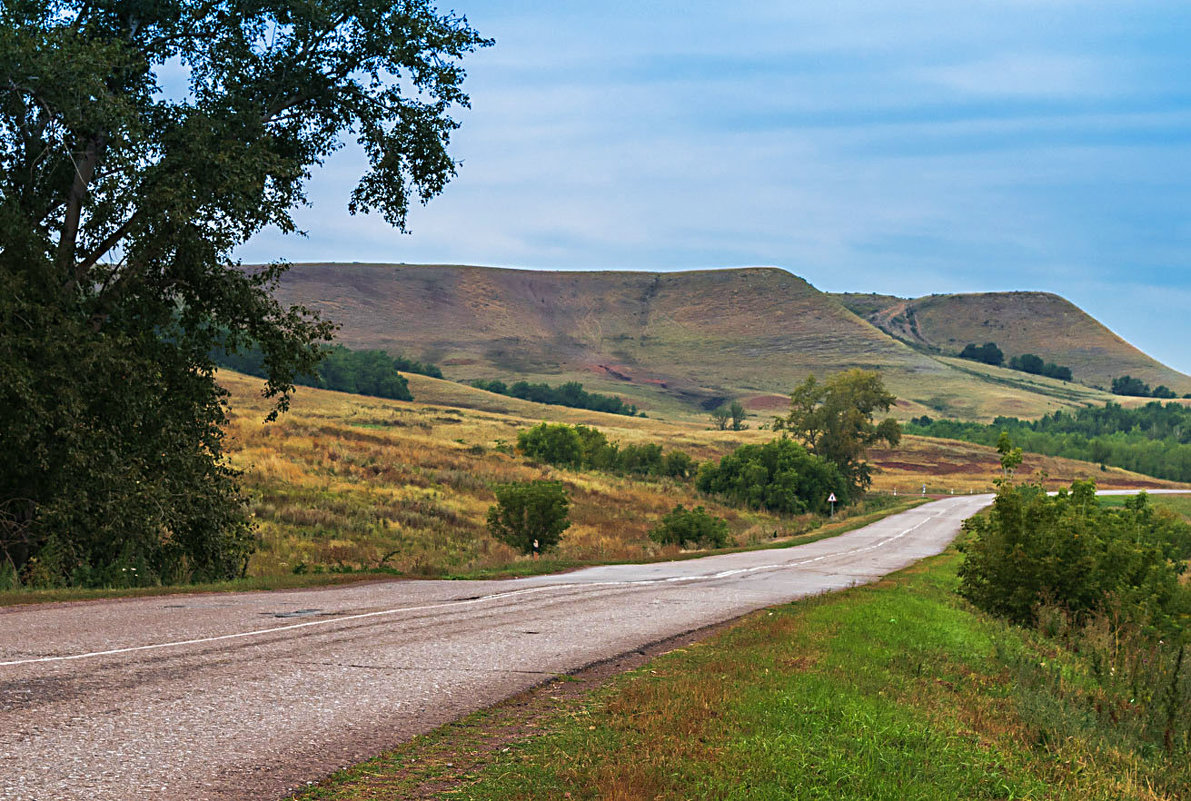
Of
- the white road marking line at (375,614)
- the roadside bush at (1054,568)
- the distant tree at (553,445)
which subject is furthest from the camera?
the distant tree at (553,445)

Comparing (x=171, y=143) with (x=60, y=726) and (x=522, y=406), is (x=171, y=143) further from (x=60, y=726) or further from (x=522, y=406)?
(x=522, y=406)

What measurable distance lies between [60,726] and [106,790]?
1.40 m

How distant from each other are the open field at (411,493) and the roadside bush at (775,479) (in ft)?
8.97

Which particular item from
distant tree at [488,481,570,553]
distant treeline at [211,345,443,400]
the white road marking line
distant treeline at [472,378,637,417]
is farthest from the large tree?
distant treeline at [472,378,637,417]

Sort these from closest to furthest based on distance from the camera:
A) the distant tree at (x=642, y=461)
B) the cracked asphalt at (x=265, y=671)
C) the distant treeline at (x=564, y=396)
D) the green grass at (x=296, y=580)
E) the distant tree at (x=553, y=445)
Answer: the cracked asphalt at (x=265, y=671) < the green grass at (x=296, y=580) < the distant tree at (x=553, y=445) < the distant tree at (x=642, y=461) < the distant treeline at (x=564, y=396)

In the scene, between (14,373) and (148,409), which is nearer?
(14,373)

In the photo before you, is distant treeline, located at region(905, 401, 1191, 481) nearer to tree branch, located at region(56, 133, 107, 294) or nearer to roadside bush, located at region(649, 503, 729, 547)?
roadside bush, located at region(649, 503, 729, 547)

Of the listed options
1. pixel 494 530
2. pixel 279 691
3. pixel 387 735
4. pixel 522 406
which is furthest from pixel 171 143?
pixel 522 406

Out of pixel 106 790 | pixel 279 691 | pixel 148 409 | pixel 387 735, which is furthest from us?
pixel 148 409

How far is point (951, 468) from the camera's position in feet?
403

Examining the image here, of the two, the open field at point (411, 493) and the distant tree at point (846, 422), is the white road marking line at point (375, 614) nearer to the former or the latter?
the open field at point (411, 493)

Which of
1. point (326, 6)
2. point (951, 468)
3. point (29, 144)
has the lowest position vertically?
point (951, 468)

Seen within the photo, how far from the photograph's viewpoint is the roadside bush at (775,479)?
69188 millimetres

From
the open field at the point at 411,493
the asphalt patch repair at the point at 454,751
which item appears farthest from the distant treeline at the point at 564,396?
the asphalt patch repair at the point at 454,751
